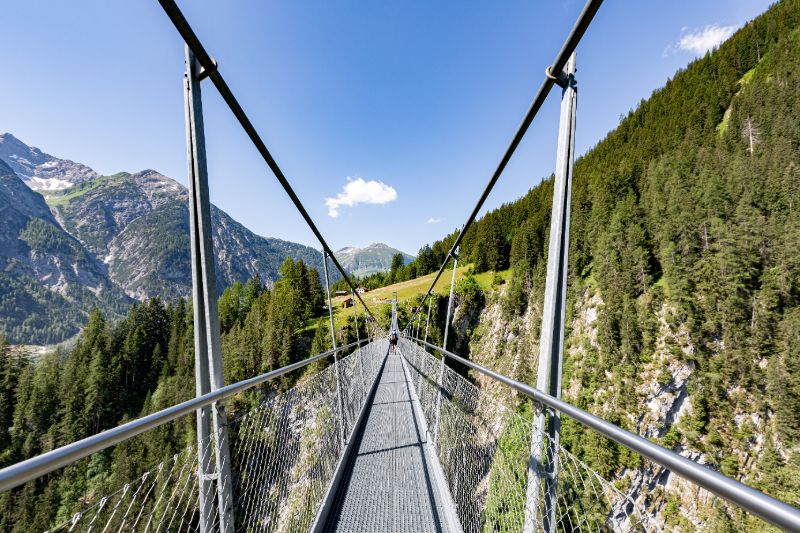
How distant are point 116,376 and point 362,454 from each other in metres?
55.0

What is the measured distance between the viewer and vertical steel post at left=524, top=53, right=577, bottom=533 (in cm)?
148

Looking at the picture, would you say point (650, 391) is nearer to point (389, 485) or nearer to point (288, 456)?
point (389, 485)

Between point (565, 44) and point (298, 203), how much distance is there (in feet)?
6.97

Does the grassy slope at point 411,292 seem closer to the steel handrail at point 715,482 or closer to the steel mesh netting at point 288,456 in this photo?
the steel mesh netting at point 288,456

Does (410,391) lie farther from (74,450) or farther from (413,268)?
(413,268)

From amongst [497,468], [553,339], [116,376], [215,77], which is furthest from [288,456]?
[116,376]

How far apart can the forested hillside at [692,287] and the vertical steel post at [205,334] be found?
100.0ft

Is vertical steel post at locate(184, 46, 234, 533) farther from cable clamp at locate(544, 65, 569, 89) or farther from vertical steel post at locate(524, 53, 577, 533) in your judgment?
cable clamp at locate(544, 65, 569, 89)

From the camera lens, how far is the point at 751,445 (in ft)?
102

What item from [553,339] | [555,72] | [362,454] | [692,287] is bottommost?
[362,454]

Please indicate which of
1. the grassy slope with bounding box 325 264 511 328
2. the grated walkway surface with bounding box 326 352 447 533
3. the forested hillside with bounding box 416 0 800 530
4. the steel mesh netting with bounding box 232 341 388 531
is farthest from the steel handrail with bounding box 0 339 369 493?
the grassy slope with bounding box 325 264 511 328

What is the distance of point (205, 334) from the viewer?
1.39 meters

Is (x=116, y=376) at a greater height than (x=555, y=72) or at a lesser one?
lesser

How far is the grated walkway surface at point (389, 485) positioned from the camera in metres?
2.60
